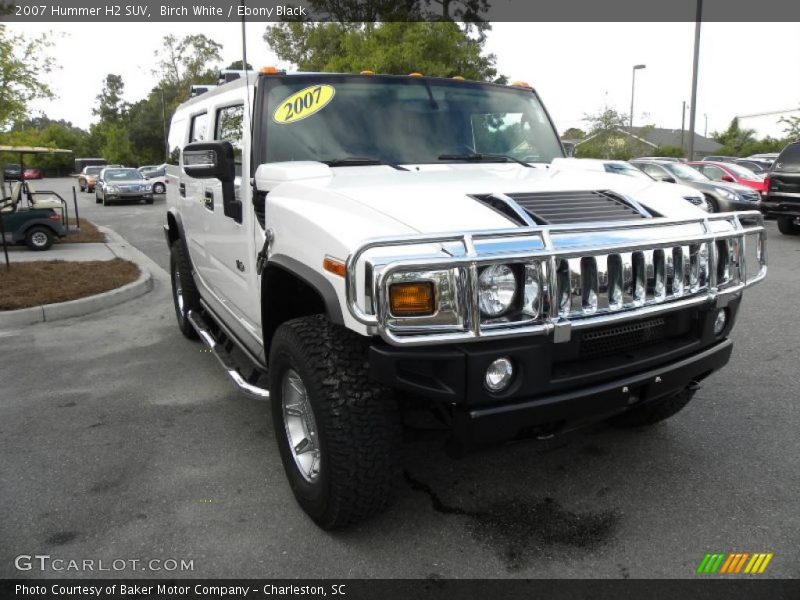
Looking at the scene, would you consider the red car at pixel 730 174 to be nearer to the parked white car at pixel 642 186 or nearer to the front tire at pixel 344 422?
the parked white car at pixel 642 186

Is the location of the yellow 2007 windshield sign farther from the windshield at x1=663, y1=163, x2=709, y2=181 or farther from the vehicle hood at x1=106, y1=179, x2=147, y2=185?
the vehicle hood at x1=106, y1=179, x2=147, y2=185

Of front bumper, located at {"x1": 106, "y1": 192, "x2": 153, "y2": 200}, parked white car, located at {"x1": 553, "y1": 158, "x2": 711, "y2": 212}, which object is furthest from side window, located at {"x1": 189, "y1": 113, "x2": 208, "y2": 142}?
front bumper, located at {"x1": 106, "y1": 192, "x2": 153, "y2": 200}

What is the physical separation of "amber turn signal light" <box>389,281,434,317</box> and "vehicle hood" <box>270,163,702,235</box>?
0.26 m

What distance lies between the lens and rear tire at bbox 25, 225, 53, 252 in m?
11.8

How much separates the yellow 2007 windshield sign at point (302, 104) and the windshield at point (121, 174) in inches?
961

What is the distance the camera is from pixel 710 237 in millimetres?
2740

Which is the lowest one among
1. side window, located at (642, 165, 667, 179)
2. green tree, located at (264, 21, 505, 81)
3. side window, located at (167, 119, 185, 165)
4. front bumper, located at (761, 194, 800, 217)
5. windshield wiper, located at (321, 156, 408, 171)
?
front bumper, located at (761, 194, 800, 217)

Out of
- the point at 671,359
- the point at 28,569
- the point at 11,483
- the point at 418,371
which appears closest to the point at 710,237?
the point at 671,359

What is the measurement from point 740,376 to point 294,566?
11.7 ft

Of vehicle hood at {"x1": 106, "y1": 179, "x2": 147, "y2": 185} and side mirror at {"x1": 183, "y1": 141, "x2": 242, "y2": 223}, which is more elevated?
side mirror at {"x1": 183, "y1": 141, "x2": 242, "y2": 223}

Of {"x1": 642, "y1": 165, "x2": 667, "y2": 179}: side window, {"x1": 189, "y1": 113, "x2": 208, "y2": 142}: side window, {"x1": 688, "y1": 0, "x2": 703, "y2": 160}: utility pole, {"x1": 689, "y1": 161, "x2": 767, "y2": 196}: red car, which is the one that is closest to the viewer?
{"x1": 189, "y1": 113, "x2": 208, "y2": 142}: side window

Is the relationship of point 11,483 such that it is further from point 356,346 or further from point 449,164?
point 449,164

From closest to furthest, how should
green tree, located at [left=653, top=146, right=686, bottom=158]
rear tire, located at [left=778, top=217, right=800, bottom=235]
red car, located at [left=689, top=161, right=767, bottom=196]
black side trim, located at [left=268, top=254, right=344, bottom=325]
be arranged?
1. black side trim, located at [left=268, top=254, right=344, bottom=325]
2. rear tire, located at [left=778, top=217, right=800, bottom=235]
3. red car, located at [left=689, top=161, right=767, bottom=196]
4. green tree, located at [left=653, top=146, right=686, bottom=158]

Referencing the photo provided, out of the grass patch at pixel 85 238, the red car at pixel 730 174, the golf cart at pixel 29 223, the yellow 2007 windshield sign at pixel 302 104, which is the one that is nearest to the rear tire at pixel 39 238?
the golf cart at pixel 29 223
